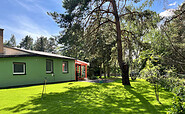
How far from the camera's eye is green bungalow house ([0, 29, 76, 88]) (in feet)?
32.2

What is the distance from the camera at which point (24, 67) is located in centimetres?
1068

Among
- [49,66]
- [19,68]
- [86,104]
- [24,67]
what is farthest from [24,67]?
[86,104]

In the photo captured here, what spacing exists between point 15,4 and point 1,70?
311 inches

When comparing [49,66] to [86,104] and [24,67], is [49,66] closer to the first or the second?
[24,67]

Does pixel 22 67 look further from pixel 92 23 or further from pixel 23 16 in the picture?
pixel 23 16

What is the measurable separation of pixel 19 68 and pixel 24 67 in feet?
1.67

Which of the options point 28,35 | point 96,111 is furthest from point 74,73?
point 28,35

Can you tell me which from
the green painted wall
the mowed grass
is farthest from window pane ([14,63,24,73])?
the mowed grass

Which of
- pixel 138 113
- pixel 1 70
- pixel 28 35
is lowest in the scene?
pixel 138 113

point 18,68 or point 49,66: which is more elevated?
point 49,66

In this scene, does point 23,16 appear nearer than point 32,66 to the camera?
No

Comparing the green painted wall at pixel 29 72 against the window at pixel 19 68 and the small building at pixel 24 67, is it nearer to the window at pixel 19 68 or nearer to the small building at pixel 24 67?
the small building at pixel 24 67

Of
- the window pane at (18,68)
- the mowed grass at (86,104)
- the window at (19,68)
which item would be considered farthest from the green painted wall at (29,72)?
the mowed grass at (86,104)

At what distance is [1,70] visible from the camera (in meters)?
9.68
